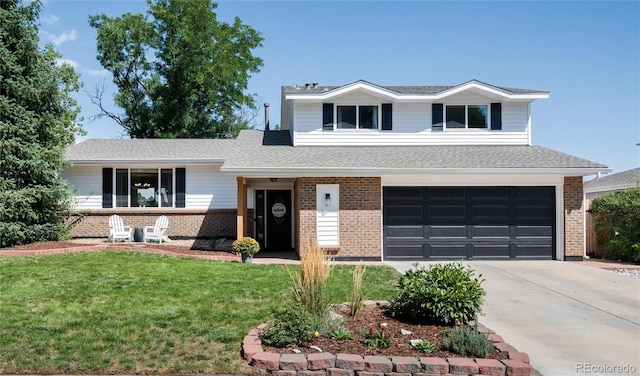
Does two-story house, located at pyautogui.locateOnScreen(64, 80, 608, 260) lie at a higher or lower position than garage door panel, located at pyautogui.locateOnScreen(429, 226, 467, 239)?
higher

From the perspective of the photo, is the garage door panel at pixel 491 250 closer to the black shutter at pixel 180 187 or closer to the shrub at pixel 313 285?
the shrub at pixel 313 285

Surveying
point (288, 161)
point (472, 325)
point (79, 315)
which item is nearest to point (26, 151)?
point (288, 161)

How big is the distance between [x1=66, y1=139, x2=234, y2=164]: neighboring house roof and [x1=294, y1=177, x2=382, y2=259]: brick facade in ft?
15.7

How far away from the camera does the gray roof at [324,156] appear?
1349 centimetres

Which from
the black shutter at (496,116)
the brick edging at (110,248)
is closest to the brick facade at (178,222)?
the brick edging at (110,248)

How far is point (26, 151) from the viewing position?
48.1ft

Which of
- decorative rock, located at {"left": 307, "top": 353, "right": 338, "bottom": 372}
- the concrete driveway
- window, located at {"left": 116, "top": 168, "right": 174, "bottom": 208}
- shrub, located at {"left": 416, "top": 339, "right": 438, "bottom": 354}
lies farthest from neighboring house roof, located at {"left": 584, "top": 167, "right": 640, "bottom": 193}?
decorative rock, located at {"left": 307, "top": 353, "right": 338, "bottom": 372}

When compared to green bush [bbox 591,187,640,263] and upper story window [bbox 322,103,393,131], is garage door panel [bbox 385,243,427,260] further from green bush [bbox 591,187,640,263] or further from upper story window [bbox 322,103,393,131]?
green bush [bbox 591,187,640,263]

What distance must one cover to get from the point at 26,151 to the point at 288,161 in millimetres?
8220

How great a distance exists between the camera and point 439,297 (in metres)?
6.29

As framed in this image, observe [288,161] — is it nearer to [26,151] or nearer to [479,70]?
[26,151]

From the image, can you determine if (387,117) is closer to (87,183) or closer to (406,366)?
(87,183)

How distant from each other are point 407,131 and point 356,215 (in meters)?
4.12

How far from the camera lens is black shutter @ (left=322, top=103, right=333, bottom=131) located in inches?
630
